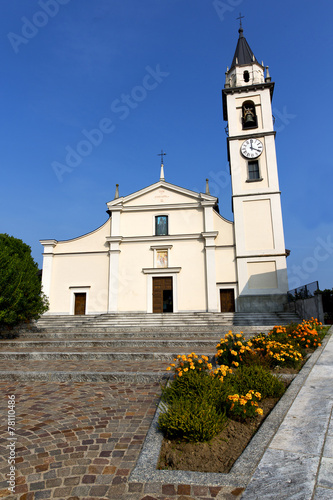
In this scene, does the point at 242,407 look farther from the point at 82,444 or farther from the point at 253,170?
the point at 253,170

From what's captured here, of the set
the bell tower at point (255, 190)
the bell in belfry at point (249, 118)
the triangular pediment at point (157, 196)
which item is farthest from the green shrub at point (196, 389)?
the bell in belfry at point (249, 118)

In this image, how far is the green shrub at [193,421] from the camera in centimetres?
321

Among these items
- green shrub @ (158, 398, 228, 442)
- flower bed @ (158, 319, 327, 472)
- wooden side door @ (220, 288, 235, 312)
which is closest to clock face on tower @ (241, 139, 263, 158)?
wooden side door @ (220, 288, 235, 312)

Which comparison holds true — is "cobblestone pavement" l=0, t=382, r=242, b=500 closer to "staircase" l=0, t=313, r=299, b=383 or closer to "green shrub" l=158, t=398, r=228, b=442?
"green shrub" l=158, t=398, r=228, b=442

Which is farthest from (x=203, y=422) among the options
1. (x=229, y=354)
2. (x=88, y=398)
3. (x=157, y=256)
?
(x=157, y=256)

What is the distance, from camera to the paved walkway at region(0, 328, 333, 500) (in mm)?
2416

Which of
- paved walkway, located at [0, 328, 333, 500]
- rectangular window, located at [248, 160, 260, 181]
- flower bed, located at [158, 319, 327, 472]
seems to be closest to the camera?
paved walkway, located at [0, 328, 333, 500]

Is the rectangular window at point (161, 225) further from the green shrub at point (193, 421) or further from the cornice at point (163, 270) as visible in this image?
the green shrub at point (193, 421)

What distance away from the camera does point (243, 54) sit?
83.7 feet

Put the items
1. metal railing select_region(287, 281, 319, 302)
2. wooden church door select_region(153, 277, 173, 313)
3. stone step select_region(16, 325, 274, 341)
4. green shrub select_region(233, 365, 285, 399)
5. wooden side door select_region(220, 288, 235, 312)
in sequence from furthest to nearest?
1. wooden church door select_region(153, 277, 173, 313)
2. wooden side door select_region(220, 288, 235, 312)
3. metal railing select_region(287, 281, 319, 302)
4. stone step select_region(16, 325, 274, 341)
5. green shrub select_region(233, 365, 285, 399)

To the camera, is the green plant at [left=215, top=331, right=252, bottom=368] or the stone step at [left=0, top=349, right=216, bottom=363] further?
the stone step at [left=0, top=349, right=216, bottom=363]

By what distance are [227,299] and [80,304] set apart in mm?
10234

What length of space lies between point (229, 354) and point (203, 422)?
3194 mm

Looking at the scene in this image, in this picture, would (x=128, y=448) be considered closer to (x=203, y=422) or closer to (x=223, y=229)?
(x=203, y=422)
